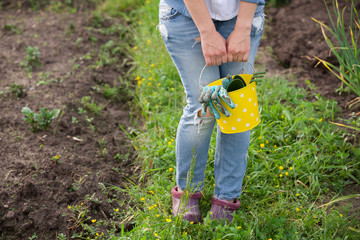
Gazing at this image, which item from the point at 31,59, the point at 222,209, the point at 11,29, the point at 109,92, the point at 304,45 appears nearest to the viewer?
the point at 222,209

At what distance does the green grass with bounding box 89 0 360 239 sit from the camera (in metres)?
1.96

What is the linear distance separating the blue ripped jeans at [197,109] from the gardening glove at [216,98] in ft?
0.31

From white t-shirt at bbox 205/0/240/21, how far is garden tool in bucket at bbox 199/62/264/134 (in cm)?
26

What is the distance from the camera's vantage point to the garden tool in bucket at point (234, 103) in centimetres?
159

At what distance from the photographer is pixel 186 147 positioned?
72.4 inches

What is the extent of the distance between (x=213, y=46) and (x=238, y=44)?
0.37 ft

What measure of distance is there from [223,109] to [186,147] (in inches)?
13.0

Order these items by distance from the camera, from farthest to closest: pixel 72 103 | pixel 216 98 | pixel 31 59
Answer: pixel 31 59 < pixel 72 103 < pixel 216 98

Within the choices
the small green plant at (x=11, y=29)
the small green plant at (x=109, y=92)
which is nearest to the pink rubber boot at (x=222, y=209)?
the small green plant at (x=109, y=92)

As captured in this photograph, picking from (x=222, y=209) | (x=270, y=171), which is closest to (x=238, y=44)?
(x=222, y=209)

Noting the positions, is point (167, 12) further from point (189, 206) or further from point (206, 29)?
point (189, 206)

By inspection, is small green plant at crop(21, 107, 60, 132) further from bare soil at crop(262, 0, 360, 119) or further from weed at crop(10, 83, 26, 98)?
bare soil at crop(262, 0, 360, 119)

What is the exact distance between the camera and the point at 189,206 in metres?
2.02

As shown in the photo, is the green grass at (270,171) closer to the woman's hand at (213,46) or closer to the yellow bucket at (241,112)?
the yellow bucket at (241,112)
